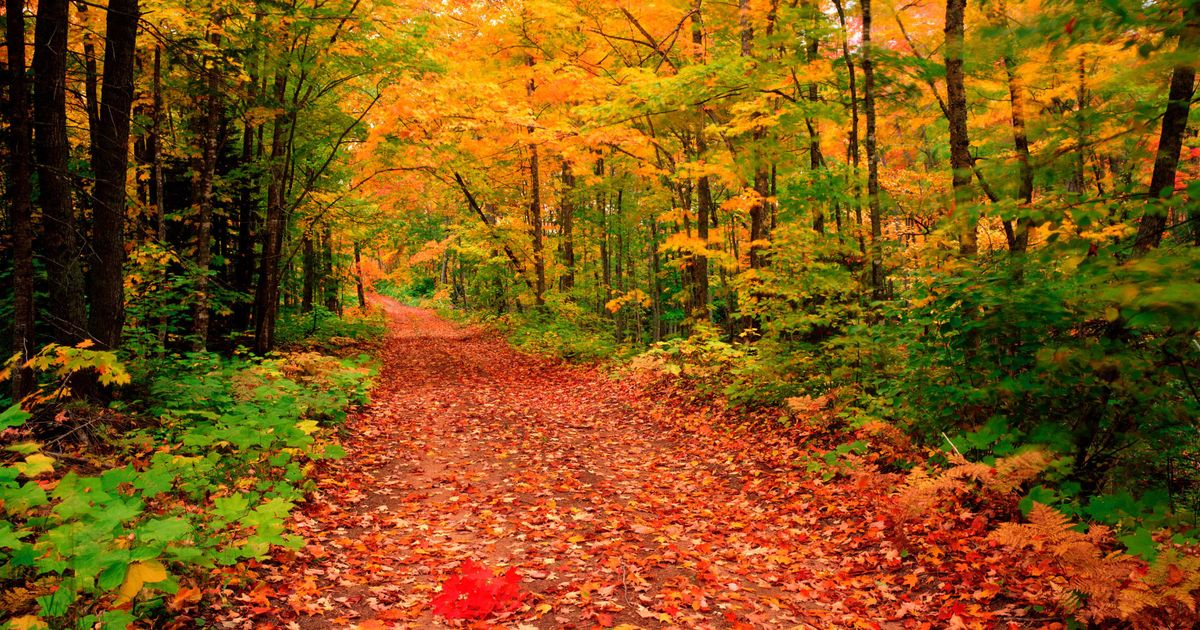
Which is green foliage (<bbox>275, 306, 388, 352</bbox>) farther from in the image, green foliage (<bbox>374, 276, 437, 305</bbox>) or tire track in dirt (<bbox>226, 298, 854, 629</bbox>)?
green foliage (<bbox>374, 276, 437, 305</bbox>)

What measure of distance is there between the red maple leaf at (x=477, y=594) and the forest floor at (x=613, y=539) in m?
0.09

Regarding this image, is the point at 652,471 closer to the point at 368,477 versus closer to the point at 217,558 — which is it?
the point at 368,477

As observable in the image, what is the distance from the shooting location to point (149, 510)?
14.8 ft

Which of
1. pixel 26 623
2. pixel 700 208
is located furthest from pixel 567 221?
pixel 26 623

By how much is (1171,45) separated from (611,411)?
383 inches

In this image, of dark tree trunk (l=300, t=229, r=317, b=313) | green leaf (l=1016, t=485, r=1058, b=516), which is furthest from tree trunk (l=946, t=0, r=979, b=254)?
dark tree trunk (l=300, t=229, r=317, b=313)

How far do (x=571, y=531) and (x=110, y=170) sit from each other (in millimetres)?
6629

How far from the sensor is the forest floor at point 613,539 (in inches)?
170

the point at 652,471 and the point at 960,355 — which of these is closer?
the point at 960,355

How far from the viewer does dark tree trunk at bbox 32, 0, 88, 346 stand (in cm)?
610

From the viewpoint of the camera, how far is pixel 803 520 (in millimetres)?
6121

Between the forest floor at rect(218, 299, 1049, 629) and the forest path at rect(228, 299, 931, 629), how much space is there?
0.02 meters

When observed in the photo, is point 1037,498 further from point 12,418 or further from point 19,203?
point 19,203

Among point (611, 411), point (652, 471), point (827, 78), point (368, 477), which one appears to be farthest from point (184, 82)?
point (827, 78)
